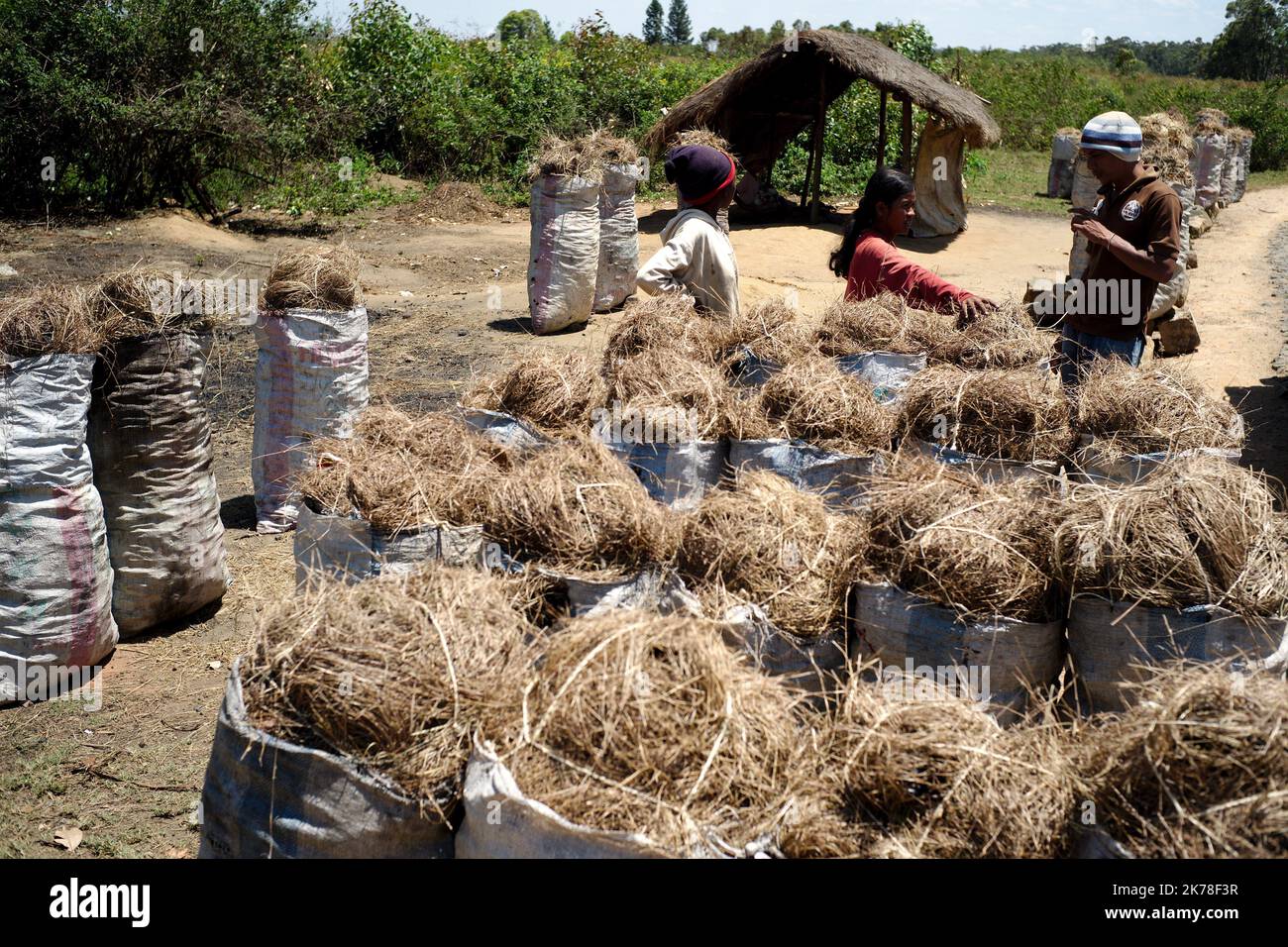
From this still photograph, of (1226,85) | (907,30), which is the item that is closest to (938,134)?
(907,30)

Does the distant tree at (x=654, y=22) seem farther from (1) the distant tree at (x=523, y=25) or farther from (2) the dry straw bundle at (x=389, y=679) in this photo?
(2) the dry straw bundle at (x=389, y=679)

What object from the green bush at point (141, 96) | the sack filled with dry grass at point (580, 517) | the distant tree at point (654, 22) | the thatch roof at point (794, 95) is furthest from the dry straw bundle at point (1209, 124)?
the distant tree at point (654, 22)

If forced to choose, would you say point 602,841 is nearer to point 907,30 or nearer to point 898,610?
point 898,610

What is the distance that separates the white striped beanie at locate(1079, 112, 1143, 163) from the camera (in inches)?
165

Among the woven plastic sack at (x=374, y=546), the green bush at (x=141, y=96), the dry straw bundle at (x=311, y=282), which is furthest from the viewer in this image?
the green bush at (x=141, y=96)

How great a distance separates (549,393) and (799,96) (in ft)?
50.3

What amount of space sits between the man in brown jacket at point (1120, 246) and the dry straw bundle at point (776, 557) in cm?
196

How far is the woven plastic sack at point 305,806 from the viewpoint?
2.10 meters

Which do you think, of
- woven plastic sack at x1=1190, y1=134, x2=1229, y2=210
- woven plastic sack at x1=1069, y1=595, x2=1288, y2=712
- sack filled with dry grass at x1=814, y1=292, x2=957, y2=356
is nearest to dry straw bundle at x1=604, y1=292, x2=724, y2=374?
sack filled with dry grass at x1=814, y1=292, x2=957, y2=356

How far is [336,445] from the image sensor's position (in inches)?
136

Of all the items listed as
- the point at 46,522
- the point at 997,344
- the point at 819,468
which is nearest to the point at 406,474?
the point at 819,468

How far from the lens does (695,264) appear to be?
4.47m

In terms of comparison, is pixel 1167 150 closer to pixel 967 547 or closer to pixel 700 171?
pixel 700 171

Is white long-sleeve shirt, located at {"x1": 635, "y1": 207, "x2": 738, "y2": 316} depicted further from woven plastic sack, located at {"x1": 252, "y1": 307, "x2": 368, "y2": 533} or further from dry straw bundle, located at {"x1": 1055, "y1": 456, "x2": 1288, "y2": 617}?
dry straw bundle, located at {"x1": 1055, "y1": 456, "x2": 1288, "y2": 617}
